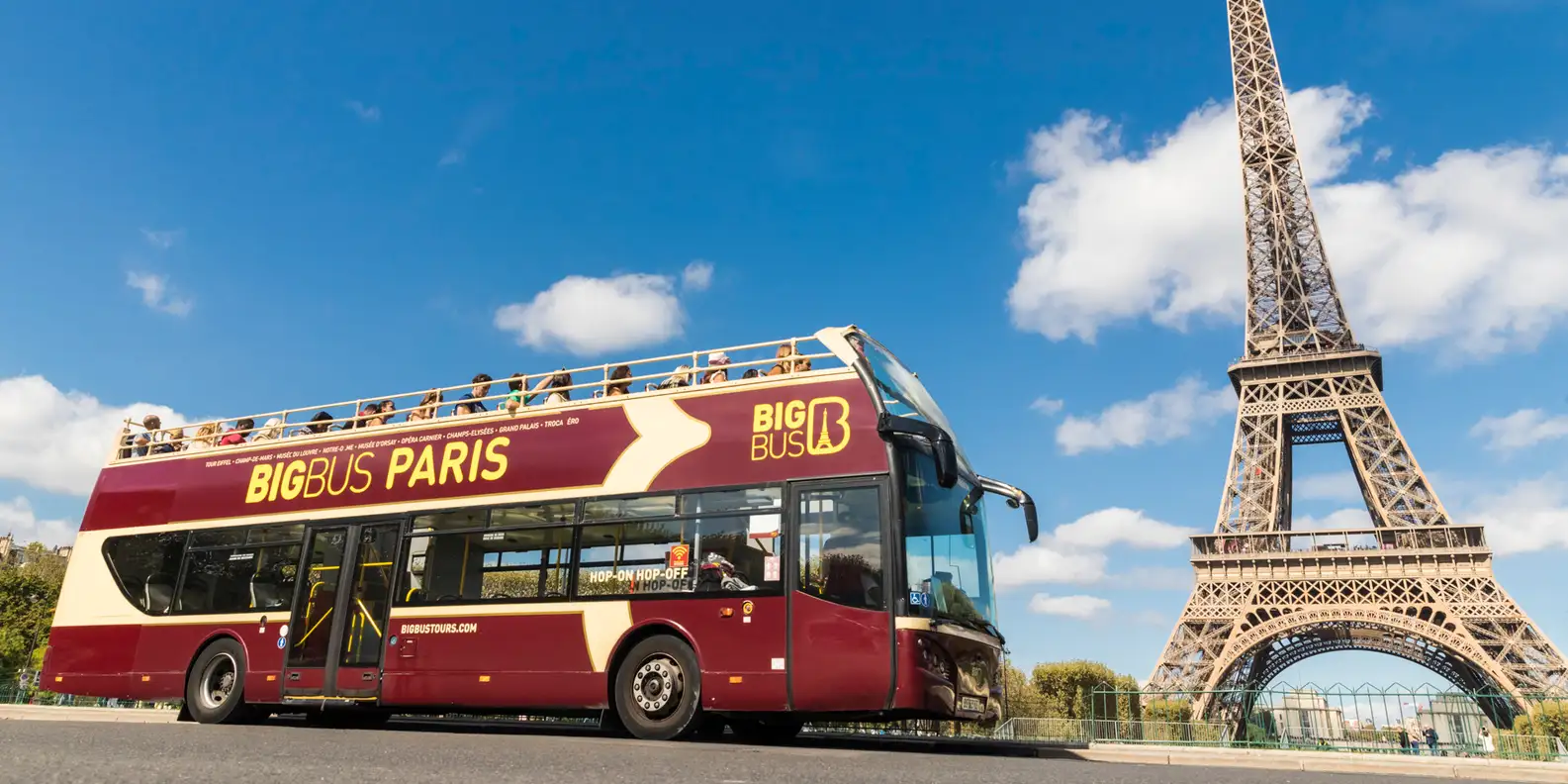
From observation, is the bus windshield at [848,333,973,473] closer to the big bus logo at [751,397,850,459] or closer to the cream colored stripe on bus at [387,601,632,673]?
the big bus logo at [751,397,850,459]

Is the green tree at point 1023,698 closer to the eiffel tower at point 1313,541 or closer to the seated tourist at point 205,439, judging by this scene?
the eiffel tower at point 1313,541

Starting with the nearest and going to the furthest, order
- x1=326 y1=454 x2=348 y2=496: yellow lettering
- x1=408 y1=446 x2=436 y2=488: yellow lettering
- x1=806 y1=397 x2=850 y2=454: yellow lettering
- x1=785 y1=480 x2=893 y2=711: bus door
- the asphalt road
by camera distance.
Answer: the asphalt road → x1=785 y1=480 x2=893 y2=711: bus door → x1=806 y1=397 x2=850 y2=454: yellow lettering → x1=408 y1=446 x2=436 y2=488: yellow lettering → x1=326 y1=454 x2=348 y2=496: yellow lettering

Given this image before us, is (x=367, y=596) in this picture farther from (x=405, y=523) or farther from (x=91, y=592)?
(x=91, y=592)

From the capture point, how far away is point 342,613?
10.5 metres

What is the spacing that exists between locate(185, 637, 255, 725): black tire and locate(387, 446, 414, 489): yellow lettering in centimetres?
271

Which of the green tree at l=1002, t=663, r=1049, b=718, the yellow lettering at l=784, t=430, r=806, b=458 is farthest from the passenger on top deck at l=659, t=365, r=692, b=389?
the green tree at l=1002, t=663, r=1049, b=718

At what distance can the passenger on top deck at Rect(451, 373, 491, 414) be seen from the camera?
11125 millimetres

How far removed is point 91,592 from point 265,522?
317 cm

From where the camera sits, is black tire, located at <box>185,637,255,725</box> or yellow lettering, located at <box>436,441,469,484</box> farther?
black tire, located at <box>185,637,255,725</box>

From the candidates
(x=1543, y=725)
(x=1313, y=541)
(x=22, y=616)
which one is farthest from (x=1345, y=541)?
(x=22, y=616)

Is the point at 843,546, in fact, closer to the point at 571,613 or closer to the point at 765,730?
the point at 765,730

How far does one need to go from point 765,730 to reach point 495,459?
163 inches

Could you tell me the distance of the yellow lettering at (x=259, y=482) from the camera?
11.7m

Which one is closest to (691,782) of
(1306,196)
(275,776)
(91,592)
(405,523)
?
(275,776)
